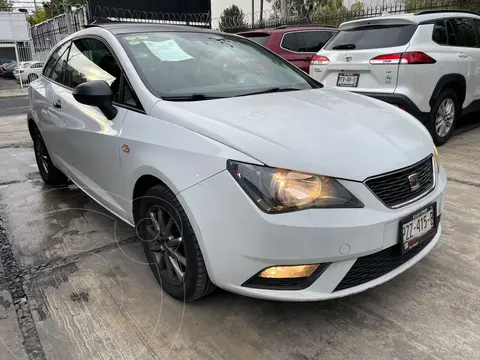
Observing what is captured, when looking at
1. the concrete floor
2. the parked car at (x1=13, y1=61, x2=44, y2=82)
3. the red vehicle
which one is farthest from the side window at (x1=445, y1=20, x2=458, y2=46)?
the parked car at (x1=13, y1=61, x2=44, y2=82)

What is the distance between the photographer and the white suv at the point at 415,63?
4.99m

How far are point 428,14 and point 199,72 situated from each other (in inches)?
155

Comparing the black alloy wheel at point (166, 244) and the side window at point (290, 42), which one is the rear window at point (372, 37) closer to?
the side window at point (290, 42)

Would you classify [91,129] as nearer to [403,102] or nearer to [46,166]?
[46,166]

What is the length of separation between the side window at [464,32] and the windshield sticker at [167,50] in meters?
4.29

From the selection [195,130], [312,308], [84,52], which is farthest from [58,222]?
[312,308]

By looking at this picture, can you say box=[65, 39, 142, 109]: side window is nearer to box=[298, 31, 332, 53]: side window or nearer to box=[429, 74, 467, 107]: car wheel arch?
box=[429, 74, 467, 107]: car wheel arch

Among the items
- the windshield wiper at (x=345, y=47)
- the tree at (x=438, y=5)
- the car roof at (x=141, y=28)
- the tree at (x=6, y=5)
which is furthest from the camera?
the tree at (x=6, y=5)

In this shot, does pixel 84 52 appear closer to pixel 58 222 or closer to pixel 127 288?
pixel 58 222

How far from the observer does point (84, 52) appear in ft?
11.1

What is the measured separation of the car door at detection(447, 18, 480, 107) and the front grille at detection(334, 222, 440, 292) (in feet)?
14.3

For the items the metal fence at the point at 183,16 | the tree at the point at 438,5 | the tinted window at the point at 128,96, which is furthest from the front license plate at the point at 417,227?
the tree at the point at 438,5

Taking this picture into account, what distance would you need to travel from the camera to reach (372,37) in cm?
533

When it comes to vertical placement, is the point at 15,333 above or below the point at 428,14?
below
